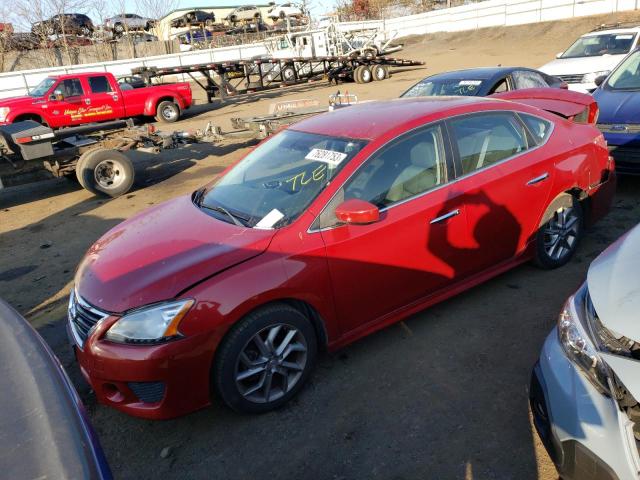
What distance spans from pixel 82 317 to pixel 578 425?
264 cm

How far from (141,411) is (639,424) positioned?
2.34m

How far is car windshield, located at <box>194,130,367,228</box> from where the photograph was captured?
10.6 ft

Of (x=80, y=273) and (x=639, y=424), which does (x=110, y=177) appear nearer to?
(x=80, y=273)

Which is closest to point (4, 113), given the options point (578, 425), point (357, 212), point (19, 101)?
point (19, 101)

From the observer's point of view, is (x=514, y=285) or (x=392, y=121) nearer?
(x=392, y=121)

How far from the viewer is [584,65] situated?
36.3 ft

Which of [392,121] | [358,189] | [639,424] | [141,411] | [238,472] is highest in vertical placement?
[392,121]

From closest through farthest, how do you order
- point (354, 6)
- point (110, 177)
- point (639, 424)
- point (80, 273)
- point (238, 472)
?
point (639, 424), point (238, 472), point (80, 273), point (110, 177), point (354, 6)

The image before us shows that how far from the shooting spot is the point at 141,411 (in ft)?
9.01

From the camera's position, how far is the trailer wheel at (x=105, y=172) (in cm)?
830

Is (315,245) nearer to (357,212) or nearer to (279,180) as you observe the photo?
(357,212)

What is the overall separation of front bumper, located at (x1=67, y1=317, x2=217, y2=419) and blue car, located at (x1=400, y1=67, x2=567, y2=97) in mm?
5921

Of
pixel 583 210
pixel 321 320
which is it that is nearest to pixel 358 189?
pixel 321 320

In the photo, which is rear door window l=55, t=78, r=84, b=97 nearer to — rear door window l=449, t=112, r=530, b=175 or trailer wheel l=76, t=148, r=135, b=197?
trailer wheel l=76, t=148, r=135, b=197
